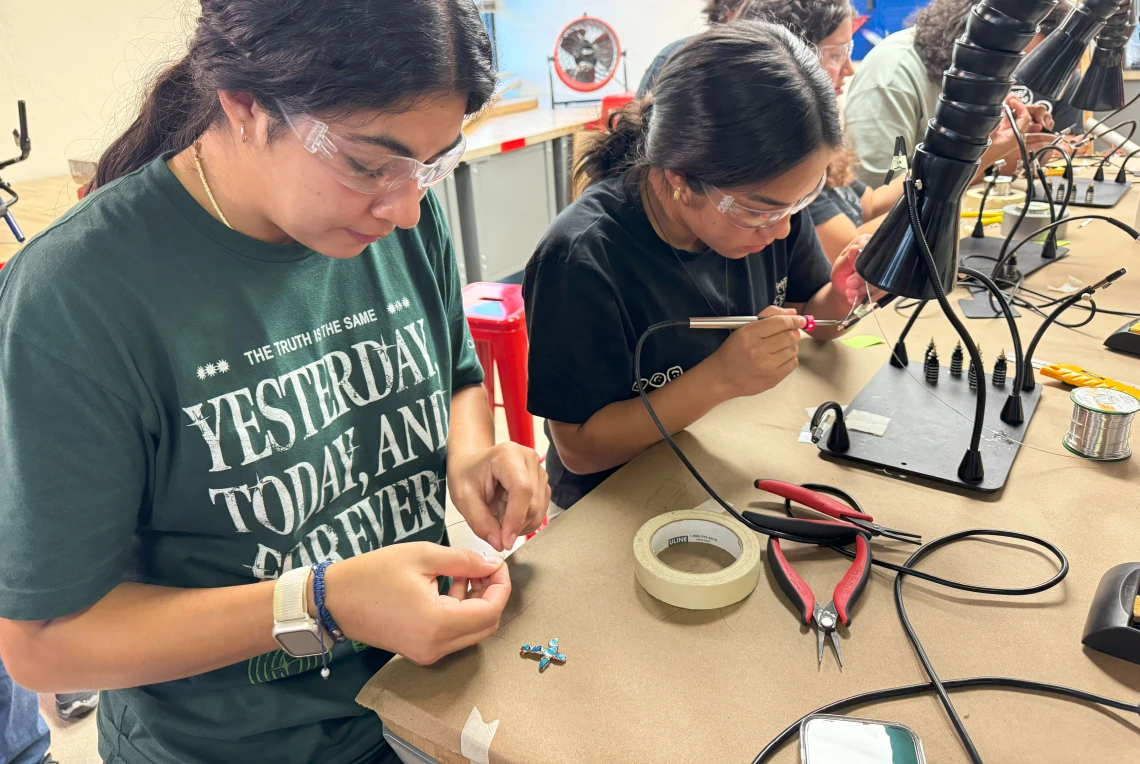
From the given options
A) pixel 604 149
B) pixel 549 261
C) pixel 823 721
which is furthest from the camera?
pixel 604 149

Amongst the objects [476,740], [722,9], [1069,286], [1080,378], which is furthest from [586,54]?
[476,740]

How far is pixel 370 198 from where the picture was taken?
754 mm

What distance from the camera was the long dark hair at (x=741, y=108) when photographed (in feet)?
3.38

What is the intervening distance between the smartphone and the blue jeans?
1341 mm

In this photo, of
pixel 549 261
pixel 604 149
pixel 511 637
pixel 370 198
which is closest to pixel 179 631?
pixel 511 637

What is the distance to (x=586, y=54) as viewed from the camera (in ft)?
13.9

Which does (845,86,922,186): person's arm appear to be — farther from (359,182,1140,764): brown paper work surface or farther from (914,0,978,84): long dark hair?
(359,182,1140,764): brown paper work surface

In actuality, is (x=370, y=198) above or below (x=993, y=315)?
above

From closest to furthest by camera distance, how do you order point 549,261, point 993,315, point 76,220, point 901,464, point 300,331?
1. point 76,220
2. point 300,331
3. point 901,464
4. point 549,261
5. point 993,315

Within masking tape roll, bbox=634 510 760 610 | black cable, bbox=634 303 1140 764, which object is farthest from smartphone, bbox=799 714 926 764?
masking tape roll, bbox=634 510 760 610

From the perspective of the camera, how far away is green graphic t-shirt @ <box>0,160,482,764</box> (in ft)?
2.18

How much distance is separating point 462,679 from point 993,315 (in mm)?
1230

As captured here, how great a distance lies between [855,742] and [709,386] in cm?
57

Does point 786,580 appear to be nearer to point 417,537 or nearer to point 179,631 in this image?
point 417,537
